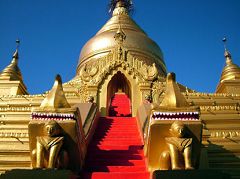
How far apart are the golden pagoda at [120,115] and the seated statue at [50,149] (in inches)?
0.7

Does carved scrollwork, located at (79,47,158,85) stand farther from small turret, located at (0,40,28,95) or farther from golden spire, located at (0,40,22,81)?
golden spire, located at (0,40,22,81)

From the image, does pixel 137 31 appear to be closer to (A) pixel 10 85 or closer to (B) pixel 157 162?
(A) pixel 10 85

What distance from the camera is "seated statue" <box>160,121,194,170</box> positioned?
6.14m

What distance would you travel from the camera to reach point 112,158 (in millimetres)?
7684

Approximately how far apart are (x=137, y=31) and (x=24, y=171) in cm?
2274

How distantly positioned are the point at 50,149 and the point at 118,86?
10.2m

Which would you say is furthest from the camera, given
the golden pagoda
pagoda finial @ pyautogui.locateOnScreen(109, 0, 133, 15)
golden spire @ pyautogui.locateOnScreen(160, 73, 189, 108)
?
pagoda finial @ pyautogui.locateOnScreen(109, 0, 133, 15)

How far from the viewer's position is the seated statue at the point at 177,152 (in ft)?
20.1

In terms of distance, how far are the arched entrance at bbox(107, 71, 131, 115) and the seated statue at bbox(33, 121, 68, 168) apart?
303 inches

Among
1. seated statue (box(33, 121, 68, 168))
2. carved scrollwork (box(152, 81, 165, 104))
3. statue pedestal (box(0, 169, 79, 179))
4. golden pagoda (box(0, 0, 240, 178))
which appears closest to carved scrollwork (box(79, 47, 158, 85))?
golden pagoda (box(0, 0, 240, 178))

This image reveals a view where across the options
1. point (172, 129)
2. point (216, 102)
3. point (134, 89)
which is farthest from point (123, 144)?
point (216, 102)

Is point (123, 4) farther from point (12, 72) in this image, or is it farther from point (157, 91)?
point (157, 91)

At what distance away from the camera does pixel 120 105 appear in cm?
1530

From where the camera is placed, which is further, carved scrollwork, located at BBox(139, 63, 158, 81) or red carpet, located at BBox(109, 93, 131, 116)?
red carpet, located at BBox(109, 93, 131, 116)
